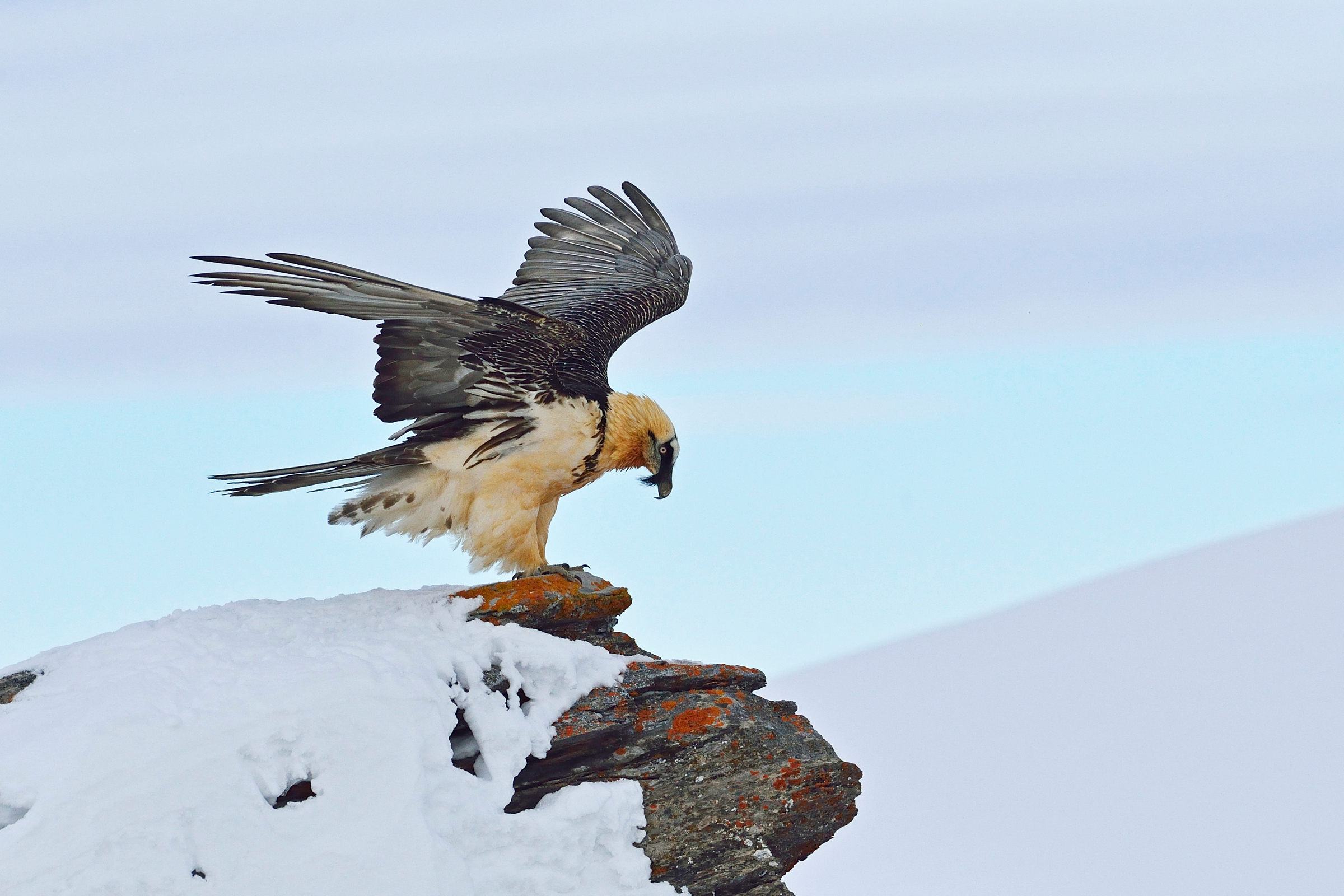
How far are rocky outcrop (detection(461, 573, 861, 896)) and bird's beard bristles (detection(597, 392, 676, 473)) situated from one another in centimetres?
99

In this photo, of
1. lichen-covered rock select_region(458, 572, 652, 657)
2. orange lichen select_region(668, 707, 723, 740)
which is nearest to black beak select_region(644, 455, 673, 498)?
lichen-covered rock select_region(458, 572, 652, 657)

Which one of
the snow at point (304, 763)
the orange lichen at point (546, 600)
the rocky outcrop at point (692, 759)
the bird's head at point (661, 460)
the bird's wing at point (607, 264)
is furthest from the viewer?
the bird's wing at point (607, 264)

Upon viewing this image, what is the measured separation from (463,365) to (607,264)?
11.6 ft

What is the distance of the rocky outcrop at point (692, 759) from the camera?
7426mm

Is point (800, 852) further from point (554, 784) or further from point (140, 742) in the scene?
point (140, 742)

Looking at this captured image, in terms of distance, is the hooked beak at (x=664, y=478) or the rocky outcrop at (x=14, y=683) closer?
the rocky outcrop at (x=14, y=683)

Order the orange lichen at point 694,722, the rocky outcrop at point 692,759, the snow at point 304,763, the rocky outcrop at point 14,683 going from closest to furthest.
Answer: the snow at point 304,763 → the rocky outcrop at point 14,683 → the rocky outcrop at point 692,759 → the orange lichen at point 694,722

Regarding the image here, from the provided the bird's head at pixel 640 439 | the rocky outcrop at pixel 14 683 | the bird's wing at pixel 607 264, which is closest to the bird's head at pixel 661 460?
the bird's head at pixel 640 439

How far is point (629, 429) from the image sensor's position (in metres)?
8.80

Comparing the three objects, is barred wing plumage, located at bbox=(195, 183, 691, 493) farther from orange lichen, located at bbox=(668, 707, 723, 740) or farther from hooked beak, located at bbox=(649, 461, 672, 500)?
orange lichen, located at bbox=(668, 707, 723, 740)

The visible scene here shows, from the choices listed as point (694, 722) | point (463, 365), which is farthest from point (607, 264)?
point (694, 722)

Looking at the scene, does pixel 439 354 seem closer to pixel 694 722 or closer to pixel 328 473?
pixel 328 473

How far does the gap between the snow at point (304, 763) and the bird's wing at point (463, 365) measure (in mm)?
1227

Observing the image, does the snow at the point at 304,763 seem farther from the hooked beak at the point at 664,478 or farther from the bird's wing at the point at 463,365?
the hooked beak at the point at 664,478
